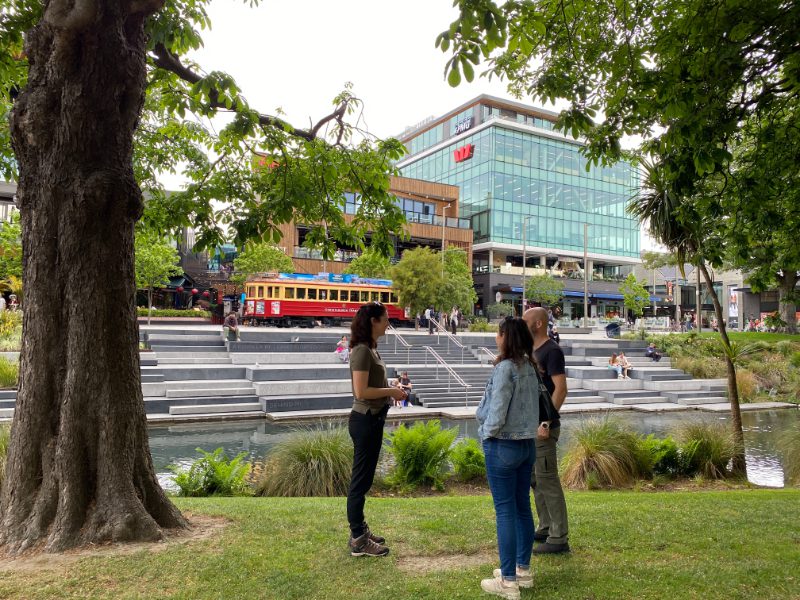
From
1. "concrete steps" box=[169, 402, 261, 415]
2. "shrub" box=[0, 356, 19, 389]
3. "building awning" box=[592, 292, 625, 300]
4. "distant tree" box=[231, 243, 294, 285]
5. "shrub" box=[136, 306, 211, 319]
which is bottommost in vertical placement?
"concrete steps" box=[169, 402, 261, 415]

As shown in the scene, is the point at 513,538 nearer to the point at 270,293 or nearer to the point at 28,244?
the point at 28,244

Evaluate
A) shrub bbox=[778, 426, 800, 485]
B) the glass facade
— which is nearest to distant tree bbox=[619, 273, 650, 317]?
the glass facade

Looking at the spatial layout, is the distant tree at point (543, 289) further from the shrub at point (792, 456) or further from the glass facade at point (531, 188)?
the shrub at point (792, 456)

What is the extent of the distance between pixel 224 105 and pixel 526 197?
56269mm

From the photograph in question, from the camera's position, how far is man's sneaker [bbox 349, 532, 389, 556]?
153 inches

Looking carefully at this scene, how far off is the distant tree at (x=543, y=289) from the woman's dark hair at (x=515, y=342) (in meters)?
49.2

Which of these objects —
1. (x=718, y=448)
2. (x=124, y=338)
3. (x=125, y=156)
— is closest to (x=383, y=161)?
(x=125, y=156)

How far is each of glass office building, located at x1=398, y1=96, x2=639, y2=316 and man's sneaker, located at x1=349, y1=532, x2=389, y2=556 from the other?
51.4 metres

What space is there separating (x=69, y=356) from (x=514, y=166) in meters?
58.0

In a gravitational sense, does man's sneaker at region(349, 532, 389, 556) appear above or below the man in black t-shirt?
below

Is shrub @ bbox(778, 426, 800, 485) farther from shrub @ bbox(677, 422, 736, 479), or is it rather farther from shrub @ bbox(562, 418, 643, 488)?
shrub @ bbox(562, 418, 643, 488)

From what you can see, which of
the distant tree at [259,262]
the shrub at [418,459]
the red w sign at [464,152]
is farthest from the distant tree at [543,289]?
the shrub at [418,459]

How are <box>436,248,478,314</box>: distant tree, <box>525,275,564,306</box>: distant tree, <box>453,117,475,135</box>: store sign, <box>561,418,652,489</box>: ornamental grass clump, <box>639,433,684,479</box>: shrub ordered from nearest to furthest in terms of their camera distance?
1. <box>561,418,652,489</box>: ornamental grass clump
2. <box>639,433,684,479</box>: shrub
3. <box>436,248,478,314</box>: distant tree
4. <box>525,275,564,306</box>: distant tree
5. <box>453,117,475,135</box>: store sign

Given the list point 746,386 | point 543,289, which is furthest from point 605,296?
point 746,386
